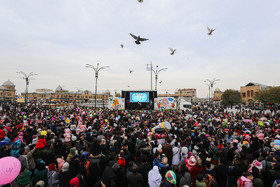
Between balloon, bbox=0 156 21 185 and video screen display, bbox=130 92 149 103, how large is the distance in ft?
105

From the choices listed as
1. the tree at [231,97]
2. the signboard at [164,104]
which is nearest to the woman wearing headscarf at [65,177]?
the signboard at [164,104]

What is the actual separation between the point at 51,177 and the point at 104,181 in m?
1.40

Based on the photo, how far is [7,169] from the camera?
3.33 metres

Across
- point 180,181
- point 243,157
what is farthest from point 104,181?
point 243,157

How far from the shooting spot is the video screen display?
35.4m

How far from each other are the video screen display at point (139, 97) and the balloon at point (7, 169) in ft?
105

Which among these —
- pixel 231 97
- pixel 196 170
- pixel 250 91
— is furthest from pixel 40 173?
pixel 250 91

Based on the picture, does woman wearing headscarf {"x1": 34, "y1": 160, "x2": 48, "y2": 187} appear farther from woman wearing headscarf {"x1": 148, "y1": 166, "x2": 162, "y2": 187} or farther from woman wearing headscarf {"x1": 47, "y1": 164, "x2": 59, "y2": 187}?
woman wearing headscarf {"x1": 148, "y1": 166, "x2": 162, "y2": 187}

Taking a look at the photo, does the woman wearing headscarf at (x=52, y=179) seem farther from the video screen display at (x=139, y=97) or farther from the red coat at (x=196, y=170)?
the video screen display at (x=139, y=97)

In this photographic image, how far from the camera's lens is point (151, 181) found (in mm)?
4016

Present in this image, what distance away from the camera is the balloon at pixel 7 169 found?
129 inches

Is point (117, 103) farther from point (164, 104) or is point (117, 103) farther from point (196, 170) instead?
point (196, 170)

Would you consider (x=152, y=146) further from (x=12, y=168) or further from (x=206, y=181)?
(x=12, y=168)

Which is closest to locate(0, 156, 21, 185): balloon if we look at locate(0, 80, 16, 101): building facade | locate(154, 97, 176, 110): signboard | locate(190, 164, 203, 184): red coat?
locate(190, 164, 203, 184): red coat
